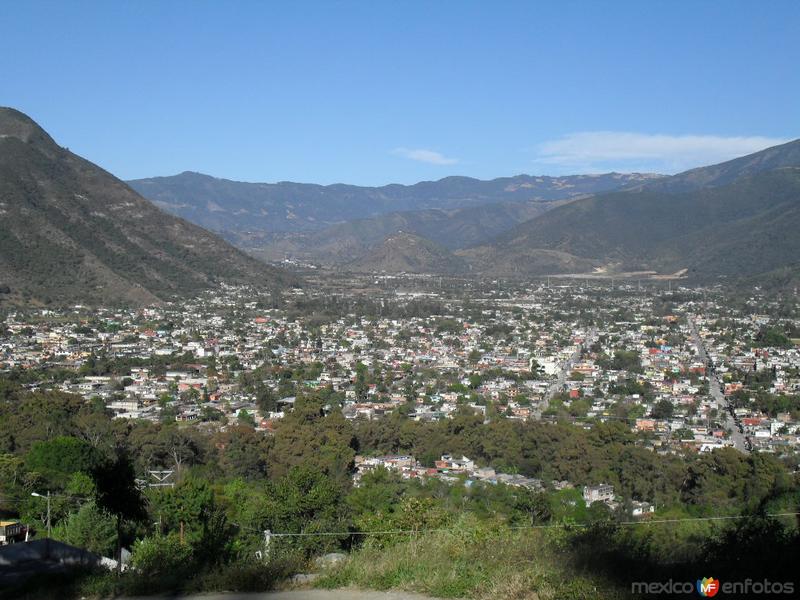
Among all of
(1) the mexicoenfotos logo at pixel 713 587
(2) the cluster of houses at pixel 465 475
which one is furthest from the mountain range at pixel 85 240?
(1) the mexicoenfotos logo at pixel 713 587

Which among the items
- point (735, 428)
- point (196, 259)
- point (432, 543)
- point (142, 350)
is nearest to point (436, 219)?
point (196, 259)

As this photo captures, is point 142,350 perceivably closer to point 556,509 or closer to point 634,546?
point 556,509

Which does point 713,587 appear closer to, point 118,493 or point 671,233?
point 118,493

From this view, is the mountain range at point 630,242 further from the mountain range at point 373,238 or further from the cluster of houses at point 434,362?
the cluster of houses at point 434,362

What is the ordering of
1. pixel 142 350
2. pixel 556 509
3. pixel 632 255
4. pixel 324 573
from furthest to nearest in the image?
1. pixel 632 255
2. pixel 142 350
3. pixel 556 509
4. pixel 324 573

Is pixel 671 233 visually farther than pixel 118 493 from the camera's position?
Yes

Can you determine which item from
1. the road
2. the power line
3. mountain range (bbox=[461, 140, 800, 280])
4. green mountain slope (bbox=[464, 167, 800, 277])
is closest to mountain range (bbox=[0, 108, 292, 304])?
the road

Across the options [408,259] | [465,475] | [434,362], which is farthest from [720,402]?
[408,259]
